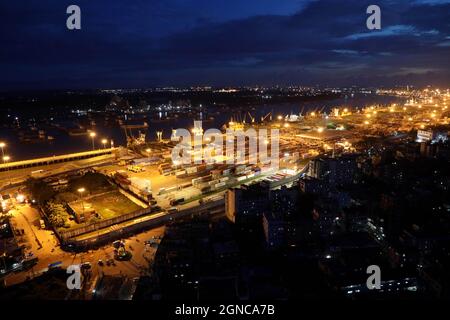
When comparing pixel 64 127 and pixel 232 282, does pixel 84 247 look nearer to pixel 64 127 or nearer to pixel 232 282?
pixel 232 282

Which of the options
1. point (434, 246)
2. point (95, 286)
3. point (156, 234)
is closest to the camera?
point (95, 286)

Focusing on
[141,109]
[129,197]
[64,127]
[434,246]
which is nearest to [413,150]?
[434,246]

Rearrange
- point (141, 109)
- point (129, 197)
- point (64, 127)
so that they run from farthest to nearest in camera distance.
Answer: point (141, 109) → point (64, 127) → point (129, 197)

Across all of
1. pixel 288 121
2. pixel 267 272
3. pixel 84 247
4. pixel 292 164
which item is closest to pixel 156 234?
pixel 84 247

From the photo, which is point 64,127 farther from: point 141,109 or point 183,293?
point 183,293

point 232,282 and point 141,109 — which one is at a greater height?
point 141,109

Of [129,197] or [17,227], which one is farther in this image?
[129,197]
